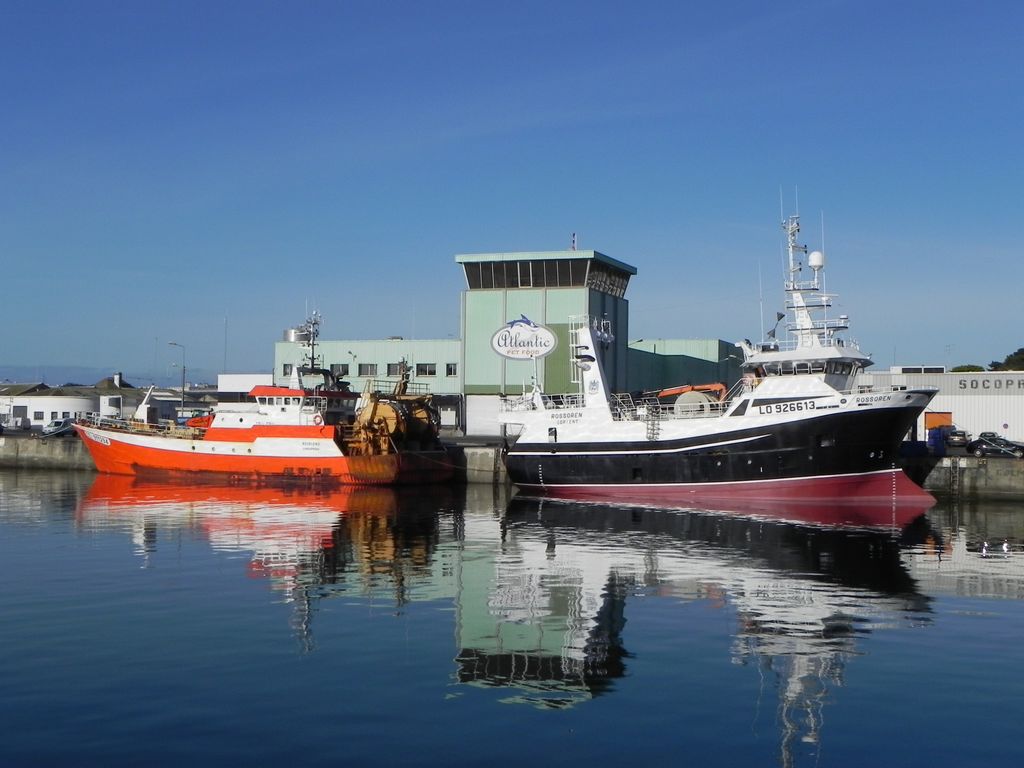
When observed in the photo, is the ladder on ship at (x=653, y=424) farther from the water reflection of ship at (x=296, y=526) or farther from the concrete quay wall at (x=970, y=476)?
the concrete quay wall at (x=970, y=476)

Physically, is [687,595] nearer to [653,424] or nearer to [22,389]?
[653,424]

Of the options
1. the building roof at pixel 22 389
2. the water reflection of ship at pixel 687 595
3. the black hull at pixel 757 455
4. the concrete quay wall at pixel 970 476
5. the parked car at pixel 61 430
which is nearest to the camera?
the water reflection of ship at pixel 687 595

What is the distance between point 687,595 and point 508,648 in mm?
6211

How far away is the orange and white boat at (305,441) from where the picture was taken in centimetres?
4850

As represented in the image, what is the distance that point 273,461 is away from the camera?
4953 centimetres

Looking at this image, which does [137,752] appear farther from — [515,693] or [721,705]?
[721,705]

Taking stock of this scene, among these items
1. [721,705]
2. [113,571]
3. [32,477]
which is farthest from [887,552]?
[32,477]

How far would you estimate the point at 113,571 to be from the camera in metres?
24.3

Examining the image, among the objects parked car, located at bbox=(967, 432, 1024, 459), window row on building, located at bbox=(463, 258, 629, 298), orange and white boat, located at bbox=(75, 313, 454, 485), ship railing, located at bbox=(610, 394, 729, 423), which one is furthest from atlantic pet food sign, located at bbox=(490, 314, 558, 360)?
parked car, located at bbox=(967, 432, 1024, 459)

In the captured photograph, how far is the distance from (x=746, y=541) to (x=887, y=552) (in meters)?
4.14

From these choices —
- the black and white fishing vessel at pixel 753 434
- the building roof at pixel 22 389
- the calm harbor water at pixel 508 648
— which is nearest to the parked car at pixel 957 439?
the black and white fishing vessel at pixel 753 434

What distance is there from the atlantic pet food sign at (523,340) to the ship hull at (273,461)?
529 inches

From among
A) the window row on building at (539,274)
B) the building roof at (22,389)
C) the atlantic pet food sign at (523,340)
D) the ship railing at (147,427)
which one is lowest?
the ship railing at (147,427)

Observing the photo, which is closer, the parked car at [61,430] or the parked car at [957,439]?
the parked car at [957,439]
